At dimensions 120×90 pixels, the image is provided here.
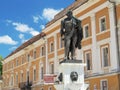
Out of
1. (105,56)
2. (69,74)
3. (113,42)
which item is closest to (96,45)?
(105,56)

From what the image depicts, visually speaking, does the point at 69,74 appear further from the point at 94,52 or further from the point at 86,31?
the point at 86,31

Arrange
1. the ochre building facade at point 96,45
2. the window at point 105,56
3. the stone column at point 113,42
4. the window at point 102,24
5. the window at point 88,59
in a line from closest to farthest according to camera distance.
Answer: the stone column at point 113,42 < the ochre building facade at point 96,45 < the window at point 105,56 < the window at point 102,24 < the window at point 88,59

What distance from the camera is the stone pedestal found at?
35.7ft

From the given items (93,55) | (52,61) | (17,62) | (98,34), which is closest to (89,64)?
(93,55)

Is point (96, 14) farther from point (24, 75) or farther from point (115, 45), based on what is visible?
point (24, 75)

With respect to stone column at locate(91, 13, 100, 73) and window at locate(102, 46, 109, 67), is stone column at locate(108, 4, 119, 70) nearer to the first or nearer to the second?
window at locate(102, 46, 109, 67)

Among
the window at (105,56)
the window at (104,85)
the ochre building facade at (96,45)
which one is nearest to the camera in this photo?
the ochre building facade at (96,45)

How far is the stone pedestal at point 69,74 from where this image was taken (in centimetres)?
1088

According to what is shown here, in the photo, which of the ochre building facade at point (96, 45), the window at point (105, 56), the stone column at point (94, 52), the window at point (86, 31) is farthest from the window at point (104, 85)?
the window at point (86, 31)

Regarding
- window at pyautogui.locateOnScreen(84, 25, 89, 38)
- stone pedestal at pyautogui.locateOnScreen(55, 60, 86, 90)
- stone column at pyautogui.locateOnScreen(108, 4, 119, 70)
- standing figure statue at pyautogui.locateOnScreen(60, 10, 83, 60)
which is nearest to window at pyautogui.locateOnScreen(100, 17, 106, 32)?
stone column at pyautogui.locateOnScreen(108, 4, 119, 70)

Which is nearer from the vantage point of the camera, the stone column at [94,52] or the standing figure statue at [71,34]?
the standing figure statue at [71,34]

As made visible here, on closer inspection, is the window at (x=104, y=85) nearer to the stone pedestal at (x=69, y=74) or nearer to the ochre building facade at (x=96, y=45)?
the ochre building facade at (x=96, y=45)

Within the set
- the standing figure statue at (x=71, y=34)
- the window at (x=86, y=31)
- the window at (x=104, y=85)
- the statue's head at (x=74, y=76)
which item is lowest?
the window at (x=104, y=85)

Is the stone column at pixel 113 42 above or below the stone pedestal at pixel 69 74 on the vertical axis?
above
